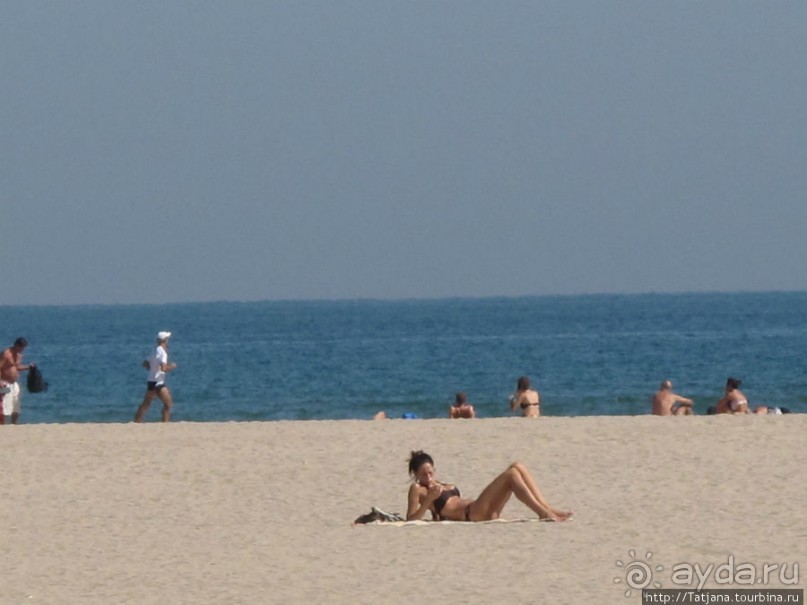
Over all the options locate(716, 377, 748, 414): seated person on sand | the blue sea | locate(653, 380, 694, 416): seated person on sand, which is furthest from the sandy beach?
the blue sea

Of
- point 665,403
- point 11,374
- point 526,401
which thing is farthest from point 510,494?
point 665,403

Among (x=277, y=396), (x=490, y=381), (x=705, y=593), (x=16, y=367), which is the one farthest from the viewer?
(x=490, y=381)

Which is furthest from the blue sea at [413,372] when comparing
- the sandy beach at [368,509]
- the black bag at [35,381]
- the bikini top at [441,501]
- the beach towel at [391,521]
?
the beach towel at [391,521]

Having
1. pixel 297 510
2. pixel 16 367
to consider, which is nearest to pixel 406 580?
pixel 297 510

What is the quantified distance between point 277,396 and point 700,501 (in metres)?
35.6

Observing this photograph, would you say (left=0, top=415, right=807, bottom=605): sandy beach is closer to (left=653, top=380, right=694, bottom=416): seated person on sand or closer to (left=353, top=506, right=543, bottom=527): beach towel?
(left=353, top=506, right=543, bottom=527): beach towel

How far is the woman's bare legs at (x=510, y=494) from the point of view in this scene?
1241cm

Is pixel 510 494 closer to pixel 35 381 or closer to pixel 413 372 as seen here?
pixel 35 381

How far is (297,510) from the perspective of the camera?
13.4 m

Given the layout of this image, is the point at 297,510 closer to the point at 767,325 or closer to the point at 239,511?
the point at 239,511

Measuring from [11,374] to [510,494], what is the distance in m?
10.5

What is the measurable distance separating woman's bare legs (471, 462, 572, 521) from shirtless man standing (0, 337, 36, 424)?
965 cm

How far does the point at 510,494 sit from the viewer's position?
12.5 m

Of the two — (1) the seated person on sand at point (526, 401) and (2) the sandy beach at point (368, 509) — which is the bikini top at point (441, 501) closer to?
(2) the sandy beach at point (368, 509)
